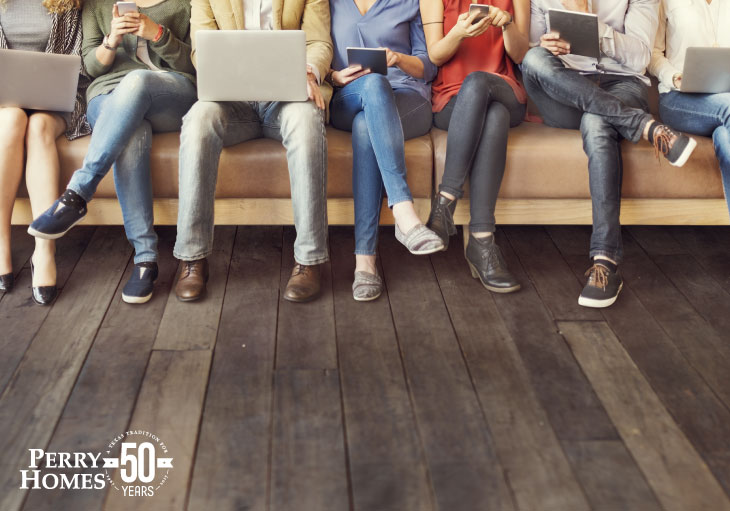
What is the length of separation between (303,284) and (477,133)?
68 centimetres

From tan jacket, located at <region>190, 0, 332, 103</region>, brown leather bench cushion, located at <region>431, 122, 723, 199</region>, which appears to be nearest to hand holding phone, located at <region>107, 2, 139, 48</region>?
tan jacket, located at <region>190, 0, 332, 103</region>

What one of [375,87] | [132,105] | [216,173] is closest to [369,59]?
[375,87]

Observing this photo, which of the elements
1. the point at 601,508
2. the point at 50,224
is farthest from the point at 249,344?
the point at 601,508

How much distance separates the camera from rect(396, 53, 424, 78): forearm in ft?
7.61

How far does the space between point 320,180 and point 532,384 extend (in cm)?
82

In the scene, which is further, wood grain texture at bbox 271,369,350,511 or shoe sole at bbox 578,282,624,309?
shoe sole at bbox 578,282,624,309

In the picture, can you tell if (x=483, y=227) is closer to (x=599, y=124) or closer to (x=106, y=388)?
(x=599, y=124)

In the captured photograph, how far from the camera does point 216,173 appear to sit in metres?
2.11

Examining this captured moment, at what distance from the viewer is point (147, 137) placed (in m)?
2.14

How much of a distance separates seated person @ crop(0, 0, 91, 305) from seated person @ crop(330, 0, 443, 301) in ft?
2.72

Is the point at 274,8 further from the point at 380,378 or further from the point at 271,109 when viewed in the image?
the point at 380,378

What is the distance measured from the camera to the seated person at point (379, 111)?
209cm

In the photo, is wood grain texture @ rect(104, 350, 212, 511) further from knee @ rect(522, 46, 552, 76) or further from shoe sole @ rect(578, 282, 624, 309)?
knee @ rect(522, 46, 552, 76)

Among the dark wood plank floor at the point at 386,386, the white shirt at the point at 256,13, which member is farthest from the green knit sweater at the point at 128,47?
the dark wood plank floor at the point at 386,386
